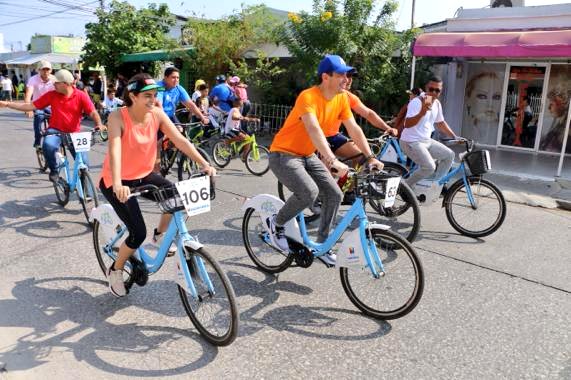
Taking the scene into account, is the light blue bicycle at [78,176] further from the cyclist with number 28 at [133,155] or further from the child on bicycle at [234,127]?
the child on bicycle at [234,127]

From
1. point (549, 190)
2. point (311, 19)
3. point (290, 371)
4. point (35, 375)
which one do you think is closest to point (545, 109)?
point (549, 190)

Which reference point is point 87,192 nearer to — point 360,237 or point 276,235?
point 276,235

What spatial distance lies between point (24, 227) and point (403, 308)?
184 inches

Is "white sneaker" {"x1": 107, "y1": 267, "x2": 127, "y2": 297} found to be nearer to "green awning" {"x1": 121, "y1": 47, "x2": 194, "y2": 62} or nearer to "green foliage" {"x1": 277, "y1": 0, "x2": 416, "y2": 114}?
"green foliage" {"x1": 277, "y1": 0, "x2": 416, "y2": 114}

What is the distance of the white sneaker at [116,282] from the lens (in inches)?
153

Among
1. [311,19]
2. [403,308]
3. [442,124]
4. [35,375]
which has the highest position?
[311,19]

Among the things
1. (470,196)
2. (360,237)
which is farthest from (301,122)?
(470,196)

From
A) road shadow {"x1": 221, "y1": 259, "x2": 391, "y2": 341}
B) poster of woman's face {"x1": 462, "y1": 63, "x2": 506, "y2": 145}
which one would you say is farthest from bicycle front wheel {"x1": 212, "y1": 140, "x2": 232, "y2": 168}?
poster of woman's face {"x1": 462, "y1": 63, "x2": 506, "y2": 145}

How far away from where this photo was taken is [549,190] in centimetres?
881

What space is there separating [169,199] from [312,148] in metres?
1.48

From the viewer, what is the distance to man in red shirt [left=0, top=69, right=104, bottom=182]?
6.39m

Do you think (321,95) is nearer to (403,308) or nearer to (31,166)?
(403,308)

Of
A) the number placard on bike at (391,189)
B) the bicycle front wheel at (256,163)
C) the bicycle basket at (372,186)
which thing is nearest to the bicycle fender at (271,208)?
the bicycle basket at (372,186)

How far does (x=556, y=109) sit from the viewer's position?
12.7 m
